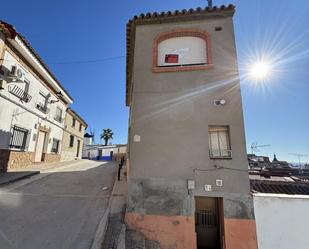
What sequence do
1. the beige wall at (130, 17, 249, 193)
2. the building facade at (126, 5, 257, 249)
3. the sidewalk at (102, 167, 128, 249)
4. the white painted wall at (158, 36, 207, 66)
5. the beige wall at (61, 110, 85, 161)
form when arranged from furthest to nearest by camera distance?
the beige wall at (61, 110, 85, 161) → the white painted wall at (158, 36, 207, 66) → the beige wall at (130, 17, 249, 193) → the building facade at (126, 5, 257, 249) → the sidewalk at (102, 167, 128, 249)

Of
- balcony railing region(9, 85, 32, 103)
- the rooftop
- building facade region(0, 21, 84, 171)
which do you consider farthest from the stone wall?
the rooftop

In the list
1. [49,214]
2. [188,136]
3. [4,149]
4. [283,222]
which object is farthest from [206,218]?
[4,149]

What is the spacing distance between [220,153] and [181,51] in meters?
3.91

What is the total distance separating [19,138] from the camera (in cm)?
1132

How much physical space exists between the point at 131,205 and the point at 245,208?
3.28m

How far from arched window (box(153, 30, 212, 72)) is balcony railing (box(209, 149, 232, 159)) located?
9.56 feet

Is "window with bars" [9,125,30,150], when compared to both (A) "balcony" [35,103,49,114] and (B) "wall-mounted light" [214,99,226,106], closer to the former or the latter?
(A) "balcony" [35,103,49,114]

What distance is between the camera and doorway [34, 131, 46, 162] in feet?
44.5

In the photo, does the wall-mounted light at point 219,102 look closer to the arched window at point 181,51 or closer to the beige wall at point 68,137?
the arched window at point 181,51

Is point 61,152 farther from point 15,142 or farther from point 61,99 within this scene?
point 15,142

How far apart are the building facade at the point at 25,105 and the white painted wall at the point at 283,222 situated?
39.8 ft

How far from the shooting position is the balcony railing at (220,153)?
5.47 meters

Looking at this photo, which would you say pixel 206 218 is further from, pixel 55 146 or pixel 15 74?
pixel 55 146

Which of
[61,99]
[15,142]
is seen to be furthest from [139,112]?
[61,99]
